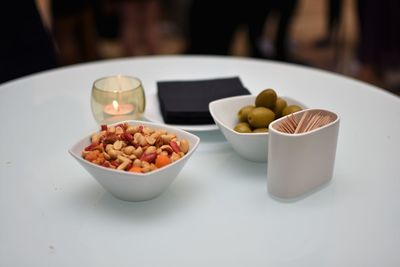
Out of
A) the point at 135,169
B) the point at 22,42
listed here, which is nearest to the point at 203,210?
the point at 135,169

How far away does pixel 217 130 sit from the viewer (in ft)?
2.76

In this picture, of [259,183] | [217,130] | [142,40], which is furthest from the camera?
[142,40]

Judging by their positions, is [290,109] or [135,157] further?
[290,109]

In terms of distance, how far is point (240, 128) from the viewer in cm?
75

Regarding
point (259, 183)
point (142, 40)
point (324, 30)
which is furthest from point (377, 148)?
point (324, 30)

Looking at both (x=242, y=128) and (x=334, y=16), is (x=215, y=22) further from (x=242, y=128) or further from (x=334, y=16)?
(x=242, y=128)

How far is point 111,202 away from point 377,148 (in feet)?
1.43

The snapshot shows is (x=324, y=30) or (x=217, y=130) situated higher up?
(x=217, y=130)

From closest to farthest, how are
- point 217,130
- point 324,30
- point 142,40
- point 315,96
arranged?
point 217,130 < point 315,96 < point 142,40 < point 324,30

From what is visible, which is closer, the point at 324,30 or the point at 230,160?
the point at 230,160

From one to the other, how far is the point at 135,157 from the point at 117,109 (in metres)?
0.23

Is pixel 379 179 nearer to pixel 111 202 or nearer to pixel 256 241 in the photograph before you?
pixel 256 241

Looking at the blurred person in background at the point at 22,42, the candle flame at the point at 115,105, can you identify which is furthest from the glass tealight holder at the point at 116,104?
the blurred person in background at the point at 22,42

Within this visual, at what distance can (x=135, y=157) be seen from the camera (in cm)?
65
